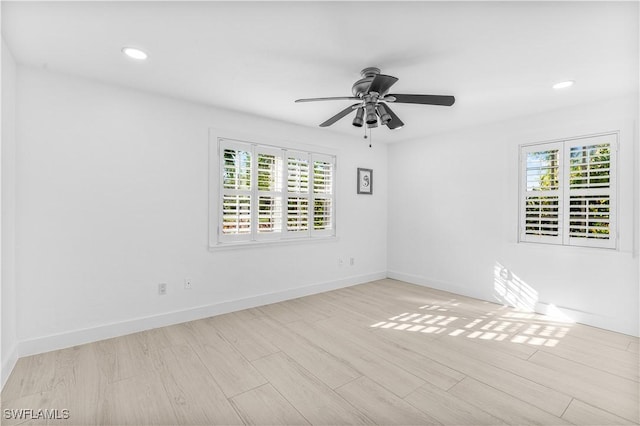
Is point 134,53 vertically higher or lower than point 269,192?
higher

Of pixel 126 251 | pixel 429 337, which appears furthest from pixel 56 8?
pixel 429 337

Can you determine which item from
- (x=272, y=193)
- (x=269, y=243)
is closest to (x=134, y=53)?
(x=272, y=193)

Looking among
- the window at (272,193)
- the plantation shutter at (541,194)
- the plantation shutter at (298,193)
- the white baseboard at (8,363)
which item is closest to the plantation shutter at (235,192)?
the window at (272,193)

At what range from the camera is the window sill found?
3.52 m

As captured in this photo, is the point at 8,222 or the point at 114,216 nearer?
the point at 8,222

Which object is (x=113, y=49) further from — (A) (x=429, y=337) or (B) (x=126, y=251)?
(A) (x=429, y=337)

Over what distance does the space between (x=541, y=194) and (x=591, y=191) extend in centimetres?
47

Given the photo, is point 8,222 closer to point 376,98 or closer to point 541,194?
point 376,98

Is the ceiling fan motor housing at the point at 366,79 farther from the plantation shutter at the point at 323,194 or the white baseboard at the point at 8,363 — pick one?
the white baseboard at the point at 8,363

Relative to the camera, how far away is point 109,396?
198cm

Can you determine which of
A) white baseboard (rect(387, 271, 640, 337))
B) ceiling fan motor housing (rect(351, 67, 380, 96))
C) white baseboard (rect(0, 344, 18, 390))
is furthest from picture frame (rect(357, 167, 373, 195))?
white baseboard (rect(0, 344, 18, 390))

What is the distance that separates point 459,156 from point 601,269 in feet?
6.93

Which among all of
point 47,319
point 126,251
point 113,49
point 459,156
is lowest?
point 47,319

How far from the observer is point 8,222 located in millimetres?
2246
